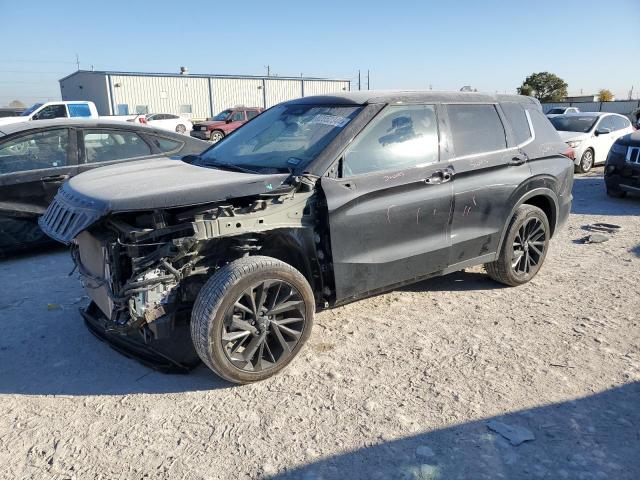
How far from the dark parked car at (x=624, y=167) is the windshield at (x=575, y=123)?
3465mm

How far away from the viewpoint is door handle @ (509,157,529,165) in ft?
14.8

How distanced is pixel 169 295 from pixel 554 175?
377 centimetres

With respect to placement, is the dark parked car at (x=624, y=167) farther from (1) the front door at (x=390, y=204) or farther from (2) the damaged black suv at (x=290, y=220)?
(1) the front door at (x=390, y=204)

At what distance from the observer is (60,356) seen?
367 cm

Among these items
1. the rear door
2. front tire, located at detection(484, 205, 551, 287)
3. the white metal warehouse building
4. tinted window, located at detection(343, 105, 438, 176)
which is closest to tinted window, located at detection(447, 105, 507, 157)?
the rear door

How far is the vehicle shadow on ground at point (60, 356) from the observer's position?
3.29 metres

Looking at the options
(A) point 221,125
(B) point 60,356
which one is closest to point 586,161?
(B) point 60,356

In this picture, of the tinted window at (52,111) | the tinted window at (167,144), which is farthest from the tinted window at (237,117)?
the tinted window at (167,144)

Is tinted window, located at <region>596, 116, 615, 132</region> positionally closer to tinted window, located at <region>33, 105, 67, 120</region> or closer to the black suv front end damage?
the black suv front end damage

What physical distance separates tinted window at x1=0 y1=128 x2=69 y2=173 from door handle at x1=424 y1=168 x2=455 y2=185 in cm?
432

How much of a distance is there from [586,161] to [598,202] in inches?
147

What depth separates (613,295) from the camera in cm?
470

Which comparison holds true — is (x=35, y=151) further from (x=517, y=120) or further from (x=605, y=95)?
(x=605, y=95)

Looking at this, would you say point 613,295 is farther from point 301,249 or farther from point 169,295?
point 169,295
